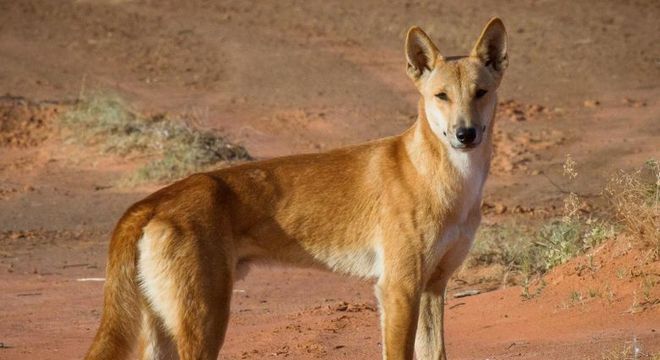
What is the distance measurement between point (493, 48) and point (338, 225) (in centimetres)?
132

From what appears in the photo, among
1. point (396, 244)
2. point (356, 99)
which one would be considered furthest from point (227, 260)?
point (356, 99)

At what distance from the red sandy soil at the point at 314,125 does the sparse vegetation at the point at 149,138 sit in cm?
25

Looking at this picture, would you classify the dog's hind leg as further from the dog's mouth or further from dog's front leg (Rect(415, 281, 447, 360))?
the dog's mouth

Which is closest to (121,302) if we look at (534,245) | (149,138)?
(534,245)

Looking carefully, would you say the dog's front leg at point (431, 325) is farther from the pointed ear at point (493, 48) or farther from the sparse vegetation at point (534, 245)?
the sparse vegetation at point (534, 245)

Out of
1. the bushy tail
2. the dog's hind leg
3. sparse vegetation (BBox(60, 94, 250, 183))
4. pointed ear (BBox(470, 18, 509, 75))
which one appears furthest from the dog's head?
sparse vegetation (BBox(60, 94, 250, 183))

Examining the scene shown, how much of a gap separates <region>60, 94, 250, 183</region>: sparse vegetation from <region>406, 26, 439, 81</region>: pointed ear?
25.2ft

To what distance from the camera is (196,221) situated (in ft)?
21.1

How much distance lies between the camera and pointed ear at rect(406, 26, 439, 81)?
702 centimetres

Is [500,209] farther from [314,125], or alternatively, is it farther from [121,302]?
[121,302]

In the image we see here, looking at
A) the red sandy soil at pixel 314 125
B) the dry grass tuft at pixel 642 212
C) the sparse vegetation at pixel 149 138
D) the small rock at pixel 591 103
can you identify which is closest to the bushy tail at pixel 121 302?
the red sandy soil at pixel 314 125

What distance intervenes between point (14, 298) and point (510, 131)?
8.64 meters

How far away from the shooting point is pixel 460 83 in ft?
22.5

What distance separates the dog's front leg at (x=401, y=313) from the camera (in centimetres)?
659
